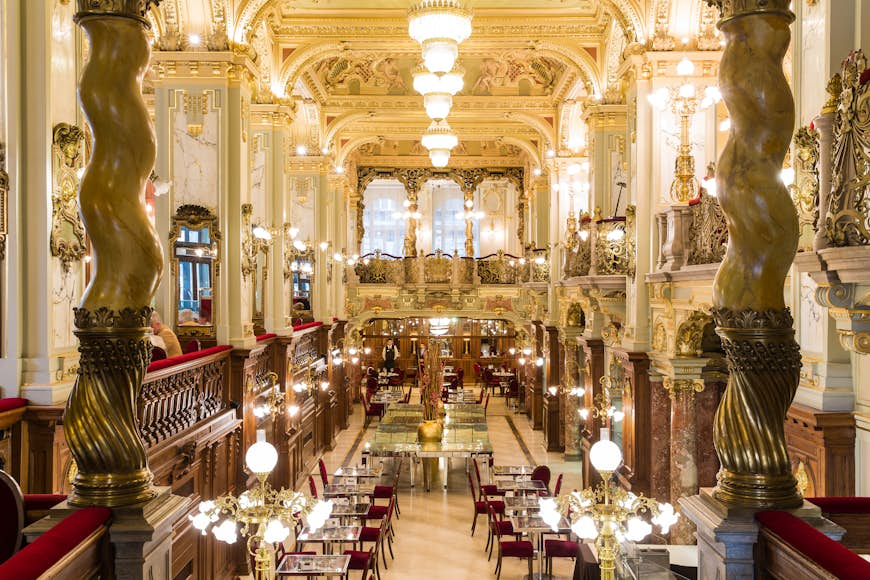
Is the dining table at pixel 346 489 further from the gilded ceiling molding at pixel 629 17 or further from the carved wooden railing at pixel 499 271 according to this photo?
the carved wooden railing at pixel 499 271

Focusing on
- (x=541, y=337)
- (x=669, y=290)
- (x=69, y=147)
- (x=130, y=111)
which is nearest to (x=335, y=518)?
(x=669, y=290)

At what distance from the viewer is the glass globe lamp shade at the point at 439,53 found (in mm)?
8266

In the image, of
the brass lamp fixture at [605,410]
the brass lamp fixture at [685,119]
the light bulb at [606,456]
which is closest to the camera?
the light bulb at [606,456]

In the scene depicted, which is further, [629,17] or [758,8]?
[629,17]

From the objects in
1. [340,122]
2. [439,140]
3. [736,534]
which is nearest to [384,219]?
[340,122]

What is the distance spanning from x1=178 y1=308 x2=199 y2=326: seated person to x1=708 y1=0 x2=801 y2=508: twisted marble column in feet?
26.0

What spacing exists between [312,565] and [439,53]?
20.8 ft

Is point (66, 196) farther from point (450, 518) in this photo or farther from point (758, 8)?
point (450, 518)

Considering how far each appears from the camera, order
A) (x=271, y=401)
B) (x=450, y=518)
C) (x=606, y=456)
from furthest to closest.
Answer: (x=450, y=518)
(x=271, y=401)
(x=606, y=456)

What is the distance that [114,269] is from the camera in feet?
11.2

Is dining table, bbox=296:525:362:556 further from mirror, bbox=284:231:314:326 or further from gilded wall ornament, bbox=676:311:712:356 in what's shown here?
mirror, bbox=284:231:314:326

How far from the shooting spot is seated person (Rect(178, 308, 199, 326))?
32.2ft

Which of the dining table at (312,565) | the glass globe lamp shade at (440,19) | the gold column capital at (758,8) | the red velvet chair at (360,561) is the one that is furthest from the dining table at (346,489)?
the gold column capital at (758,8)

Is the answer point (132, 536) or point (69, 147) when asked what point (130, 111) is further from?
point (69, 147)
